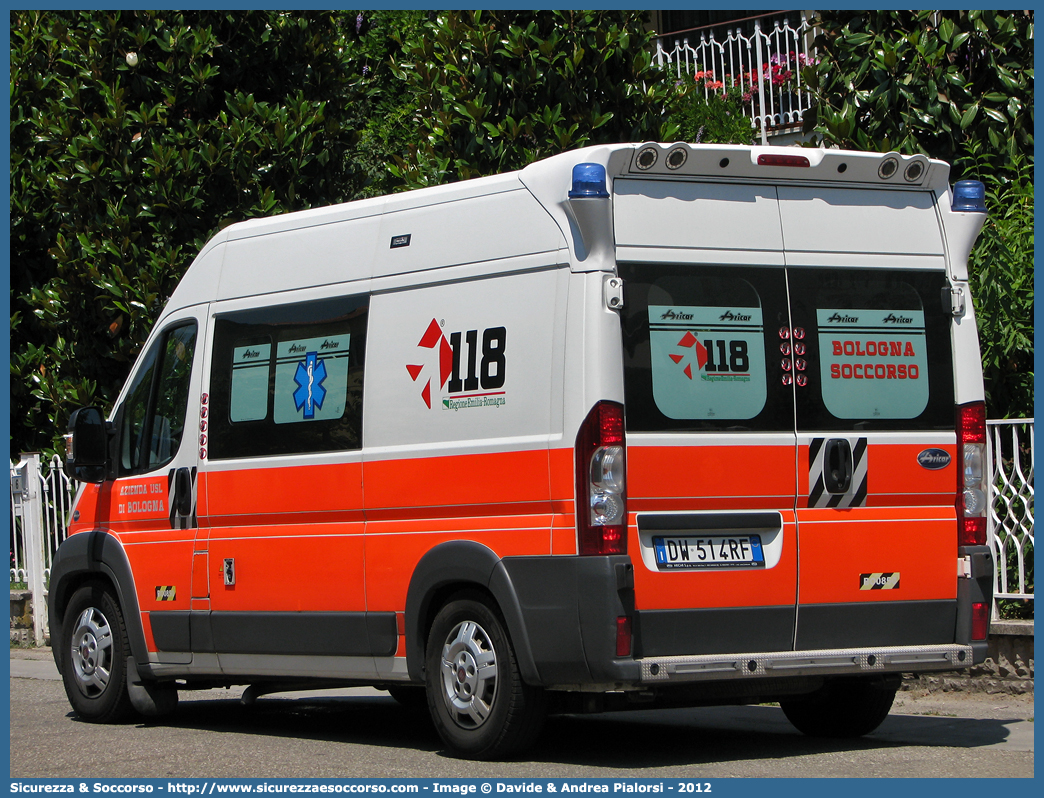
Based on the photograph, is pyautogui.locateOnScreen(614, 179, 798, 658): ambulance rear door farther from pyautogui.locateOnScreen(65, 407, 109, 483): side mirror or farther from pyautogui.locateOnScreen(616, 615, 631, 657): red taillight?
pyautogui.locateOnScreen(65, 407, 109, 483): side mirror

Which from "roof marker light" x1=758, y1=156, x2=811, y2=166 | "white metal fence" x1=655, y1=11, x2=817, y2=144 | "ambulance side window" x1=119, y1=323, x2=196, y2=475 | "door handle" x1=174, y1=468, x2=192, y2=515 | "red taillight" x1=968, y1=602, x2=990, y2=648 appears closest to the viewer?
"roof marker light" x1=758, y1=156, x2=811, y2=166

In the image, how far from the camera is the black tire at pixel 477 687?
7.23m

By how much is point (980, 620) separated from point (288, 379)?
363cm

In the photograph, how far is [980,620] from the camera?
7656mm

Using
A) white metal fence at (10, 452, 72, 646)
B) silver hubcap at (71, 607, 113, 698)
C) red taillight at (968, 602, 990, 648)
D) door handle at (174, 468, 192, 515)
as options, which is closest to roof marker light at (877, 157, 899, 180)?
red taillight at (968, 602, 990, 648)

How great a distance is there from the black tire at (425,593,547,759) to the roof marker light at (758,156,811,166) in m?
2.37

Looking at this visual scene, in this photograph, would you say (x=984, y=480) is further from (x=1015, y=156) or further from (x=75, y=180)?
(x=75, y=180)

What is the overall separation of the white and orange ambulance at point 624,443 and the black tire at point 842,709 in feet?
0.06

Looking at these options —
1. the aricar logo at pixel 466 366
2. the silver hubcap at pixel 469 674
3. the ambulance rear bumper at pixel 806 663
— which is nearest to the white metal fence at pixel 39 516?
the aricar logo at pixel 466 366

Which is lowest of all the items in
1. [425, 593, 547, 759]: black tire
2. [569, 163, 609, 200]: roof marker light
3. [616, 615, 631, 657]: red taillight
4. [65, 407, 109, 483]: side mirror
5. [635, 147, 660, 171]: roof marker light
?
[425, 593, 547, 759]: black tire

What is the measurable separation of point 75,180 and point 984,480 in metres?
8.80

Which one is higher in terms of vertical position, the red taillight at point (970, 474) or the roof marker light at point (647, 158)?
the roof marker light at point (647, 158)

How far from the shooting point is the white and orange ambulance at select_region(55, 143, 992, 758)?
7020 millimetres

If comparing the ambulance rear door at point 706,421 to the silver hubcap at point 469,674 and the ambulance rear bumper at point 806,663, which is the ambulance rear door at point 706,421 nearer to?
the ambulance rear bumper at point 806,663
